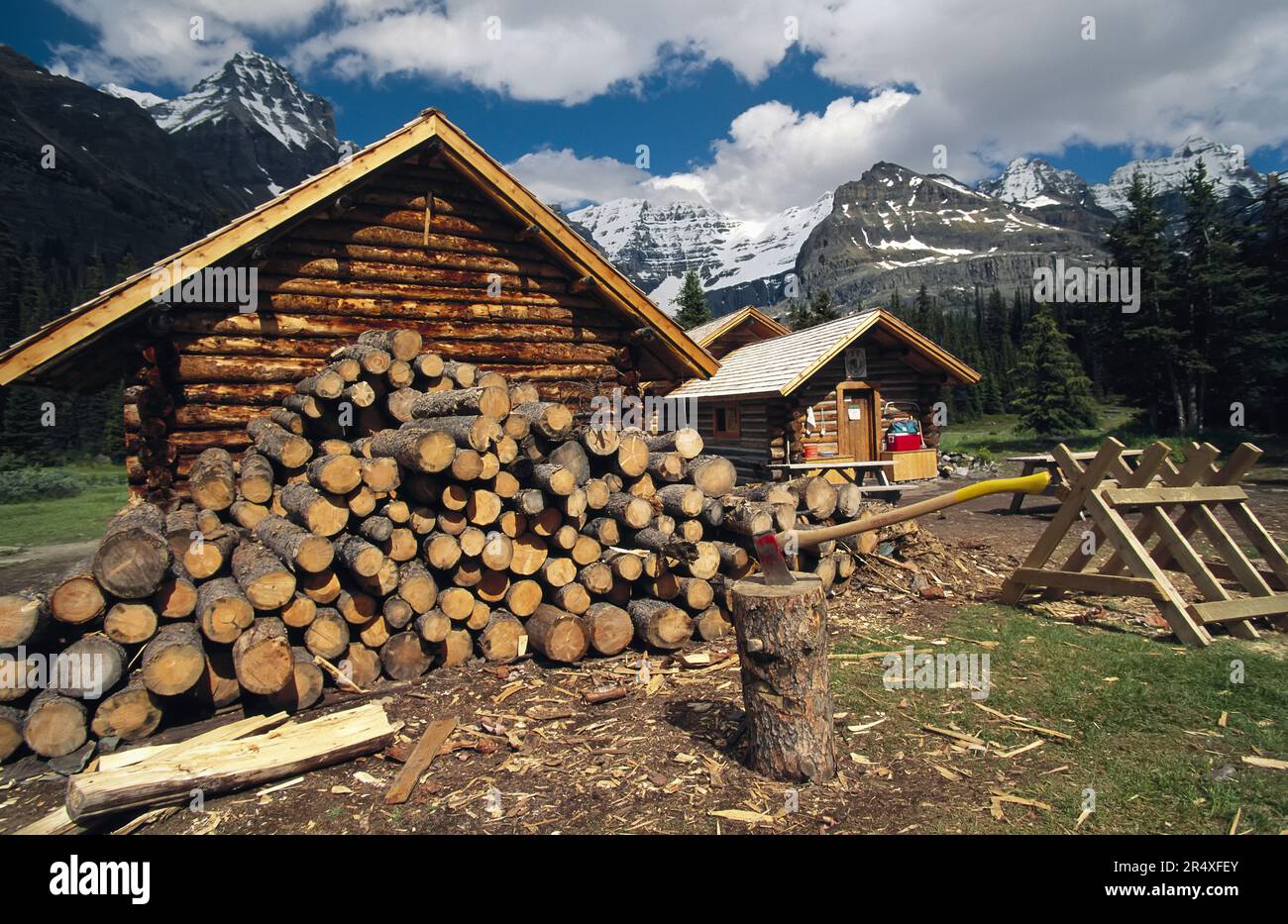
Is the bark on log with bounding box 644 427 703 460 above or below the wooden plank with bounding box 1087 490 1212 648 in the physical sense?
above

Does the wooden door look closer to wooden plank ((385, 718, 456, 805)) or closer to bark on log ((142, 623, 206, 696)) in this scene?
wooden plank ((385, 718, 456, 805))

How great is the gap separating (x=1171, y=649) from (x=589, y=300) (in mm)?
8060

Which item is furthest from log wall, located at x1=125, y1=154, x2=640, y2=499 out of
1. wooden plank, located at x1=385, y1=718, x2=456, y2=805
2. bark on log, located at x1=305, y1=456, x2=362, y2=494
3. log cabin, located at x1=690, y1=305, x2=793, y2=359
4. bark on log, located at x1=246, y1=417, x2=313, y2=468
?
log cabin, located at x1=690, y1=305, x2=793, y2=359

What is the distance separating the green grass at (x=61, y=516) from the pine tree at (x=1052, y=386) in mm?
37983

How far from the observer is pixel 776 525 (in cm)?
660

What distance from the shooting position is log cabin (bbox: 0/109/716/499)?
23.2 feet

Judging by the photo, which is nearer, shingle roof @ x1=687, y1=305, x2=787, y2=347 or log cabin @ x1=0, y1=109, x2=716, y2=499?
log cabin @ x1=0, y1=109, x2=716, y2=499

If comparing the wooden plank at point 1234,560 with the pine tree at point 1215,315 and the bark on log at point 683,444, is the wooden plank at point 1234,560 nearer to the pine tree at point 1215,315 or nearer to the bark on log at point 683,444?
the bark on log at point 683,444

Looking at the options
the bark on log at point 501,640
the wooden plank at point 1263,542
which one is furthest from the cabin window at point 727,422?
the bark on log at point 501,640

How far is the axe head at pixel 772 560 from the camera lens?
4.06 meters

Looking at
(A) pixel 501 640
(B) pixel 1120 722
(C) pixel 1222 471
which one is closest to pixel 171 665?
(A) pixel 501 640

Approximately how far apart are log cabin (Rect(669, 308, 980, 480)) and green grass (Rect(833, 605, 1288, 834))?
12.6 metres
